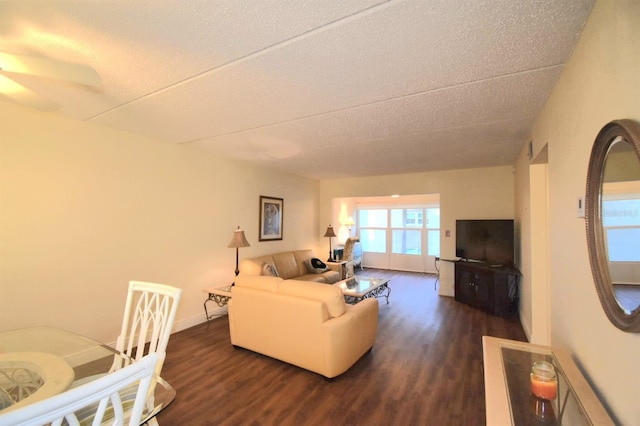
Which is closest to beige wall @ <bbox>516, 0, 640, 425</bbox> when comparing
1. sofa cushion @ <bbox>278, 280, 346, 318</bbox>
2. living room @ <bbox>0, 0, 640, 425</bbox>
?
living room @ <bbox>0, 0, 640, 425</bbox>

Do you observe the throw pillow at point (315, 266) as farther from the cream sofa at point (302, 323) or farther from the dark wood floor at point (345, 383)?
the cream sofa at point (302, 323)

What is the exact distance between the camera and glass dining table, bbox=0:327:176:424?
120 centimetres

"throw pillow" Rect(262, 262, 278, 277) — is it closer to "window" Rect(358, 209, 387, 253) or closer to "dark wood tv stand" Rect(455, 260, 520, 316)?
"dark wood tv stand" Rect(455, 260, 520, 316)

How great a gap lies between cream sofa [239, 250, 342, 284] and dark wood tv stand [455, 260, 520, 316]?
2.29 meters

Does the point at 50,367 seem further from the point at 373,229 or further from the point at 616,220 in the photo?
the point at 373,229

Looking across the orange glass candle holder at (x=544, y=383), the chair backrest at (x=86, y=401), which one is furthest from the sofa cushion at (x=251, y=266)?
the orange glass candle holder at (x=544, y=383)

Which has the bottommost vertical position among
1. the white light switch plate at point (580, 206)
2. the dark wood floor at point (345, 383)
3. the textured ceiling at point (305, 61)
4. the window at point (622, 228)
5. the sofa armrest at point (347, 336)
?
the dark wood floor at point (345, 383)

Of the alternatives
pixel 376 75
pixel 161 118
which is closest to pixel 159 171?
pixel 161 118

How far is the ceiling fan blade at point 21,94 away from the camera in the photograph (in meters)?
1.54

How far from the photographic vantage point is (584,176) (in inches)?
55.6

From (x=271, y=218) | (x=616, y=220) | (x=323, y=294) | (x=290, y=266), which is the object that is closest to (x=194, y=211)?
(x=271, y=218)

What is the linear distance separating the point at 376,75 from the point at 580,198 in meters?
1.40

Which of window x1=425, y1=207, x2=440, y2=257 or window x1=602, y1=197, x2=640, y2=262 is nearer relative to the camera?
window x1=602, y1=197, x2=640, y2=262

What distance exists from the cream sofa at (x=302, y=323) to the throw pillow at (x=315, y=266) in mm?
2479
